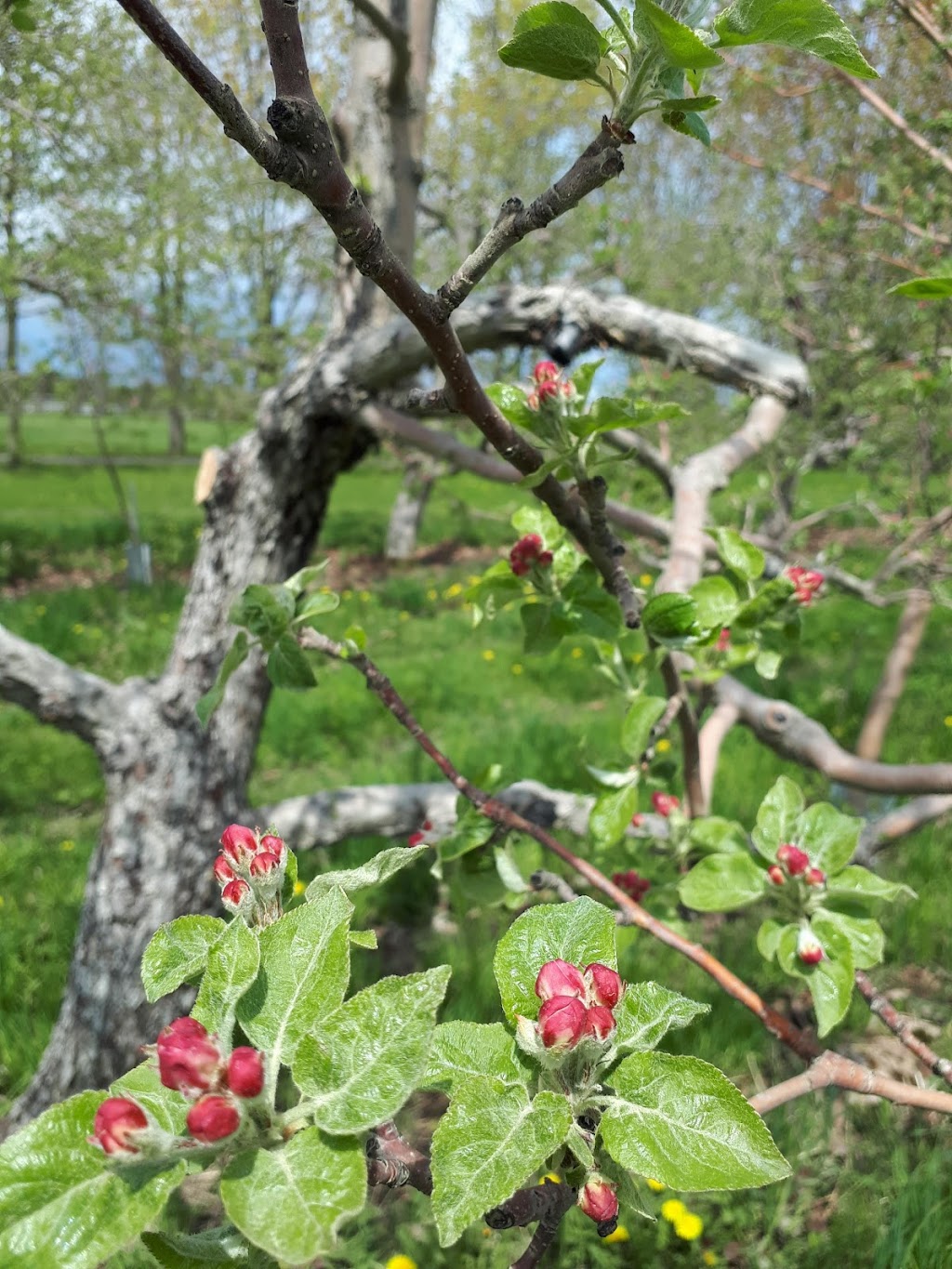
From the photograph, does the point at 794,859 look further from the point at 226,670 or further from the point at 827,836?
the point at 226,670

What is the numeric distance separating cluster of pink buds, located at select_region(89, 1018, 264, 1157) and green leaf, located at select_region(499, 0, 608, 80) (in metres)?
0.68

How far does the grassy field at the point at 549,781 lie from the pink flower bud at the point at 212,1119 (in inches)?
48.1

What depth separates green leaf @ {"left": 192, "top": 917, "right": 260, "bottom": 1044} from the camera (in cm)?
53

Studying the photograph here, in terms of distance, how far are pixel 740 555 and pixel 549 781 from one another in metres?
2.66

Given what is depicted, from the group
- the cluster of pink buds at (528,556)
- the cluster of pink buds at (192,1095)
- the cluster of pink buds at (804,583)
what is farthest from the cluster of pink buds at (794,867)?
the cluster of pink buds at (192,1095)

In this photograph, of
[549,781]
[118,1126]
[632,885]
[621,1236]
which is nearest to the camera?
[118,1126]

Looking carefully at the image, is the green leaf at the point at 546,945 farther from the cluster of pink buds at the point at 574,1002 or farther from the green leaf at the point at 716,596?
the green leaf at the point at 716,596

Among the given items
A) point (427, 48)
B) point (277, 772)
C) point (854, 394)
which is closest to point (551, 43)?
point (427, 48)

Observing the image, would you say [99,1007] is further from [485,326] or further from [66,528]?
[66,528]

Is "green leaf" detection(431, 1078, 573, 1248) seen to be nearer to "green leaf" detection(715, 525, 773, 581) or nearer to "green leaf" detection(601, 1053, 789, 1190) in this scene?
"green leaf" detection(601, 1053, 789, 1190)

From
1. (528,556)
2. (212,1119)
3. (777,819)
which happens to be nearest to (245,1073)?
(212,1119)

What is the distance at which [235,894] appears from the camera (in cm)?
65

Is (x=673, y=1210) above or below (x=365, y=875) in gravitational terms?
below

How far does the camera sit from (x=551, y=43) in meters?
0.60
